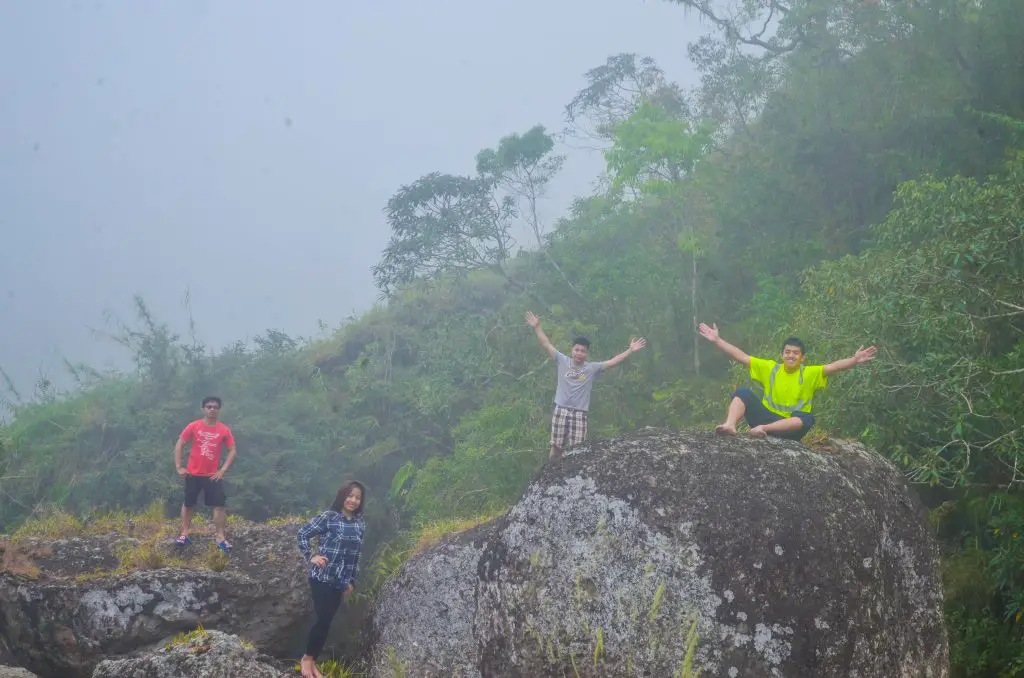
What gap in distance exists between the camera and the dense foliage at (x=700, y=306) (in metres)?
9.80

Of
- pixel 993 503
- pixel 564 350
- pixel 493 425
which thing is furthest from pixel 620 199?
pixel 993 503

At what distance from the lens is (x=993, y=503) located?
974 cm

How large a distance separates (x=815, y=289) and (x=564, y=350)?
5454 mm

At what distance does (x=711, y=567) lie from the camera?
5.78m

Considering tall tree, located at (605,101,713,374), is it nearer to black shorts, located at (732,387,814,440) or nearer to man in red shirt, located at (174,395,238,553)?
black shorts, located at (732,387,814,440)

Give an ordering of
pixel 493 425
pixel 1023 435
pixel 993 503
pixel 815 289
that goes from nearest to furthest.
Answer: pixel 1023 435 < pixel 993 503 < pixel 815 289 < pixel 493 425

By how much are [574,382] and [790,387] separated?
3.44 metres

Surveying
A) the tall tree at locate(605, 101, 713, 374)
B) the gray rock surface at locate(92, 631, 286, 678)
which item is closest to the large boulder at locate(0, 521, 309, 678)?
the gray rock surface at locate(92, 631, 286, 678)

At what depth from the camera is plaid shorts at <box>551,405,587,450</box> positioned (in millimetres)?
10609

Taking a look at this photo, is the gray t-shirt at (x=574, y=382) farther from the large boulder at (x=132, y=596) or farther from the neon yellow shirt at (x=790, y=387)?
the large boulder at (x=132, y=596)

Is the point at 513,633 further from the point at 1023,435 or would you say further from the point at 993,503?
the point at 993,503

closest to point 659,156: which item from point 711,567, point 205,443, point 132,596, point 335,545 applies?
point 205,443

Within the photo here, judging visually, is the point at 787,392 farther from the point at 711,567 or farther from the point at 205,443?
the point at 205,443

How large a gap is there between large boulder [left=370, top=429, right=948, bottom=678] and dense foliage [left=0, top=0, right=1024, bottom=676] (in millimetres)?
3021
